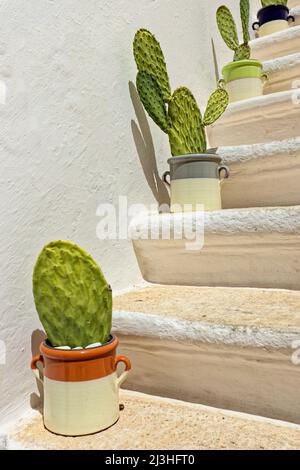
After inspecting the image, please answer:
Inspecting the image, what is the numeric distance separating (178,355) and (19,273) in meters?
0.26

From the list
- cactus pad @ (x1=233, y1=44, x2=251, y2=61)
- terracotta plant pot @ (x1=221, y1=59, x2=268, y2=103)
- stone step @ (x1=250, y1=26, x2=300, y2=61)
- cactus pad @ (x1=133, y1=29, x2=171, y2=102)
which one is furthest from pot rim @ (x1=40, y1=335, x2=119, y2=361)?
stone step @ (x1=250, y1=26, x2=300, y2=61)

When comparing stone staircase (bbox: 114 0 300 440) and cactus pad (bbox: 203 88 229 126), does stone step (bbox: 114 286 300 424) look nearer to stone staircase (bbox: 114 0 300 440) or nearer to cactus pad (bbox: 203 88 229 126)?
stone staircase (bbox: 114 0 300 440)

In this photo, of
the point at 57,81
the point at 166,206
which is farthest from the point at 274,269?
the point at 57,81

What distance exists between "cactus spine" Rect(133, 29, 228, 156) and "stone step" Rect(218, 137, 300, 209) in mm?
87

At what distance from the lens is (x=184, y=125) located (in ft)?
3.20

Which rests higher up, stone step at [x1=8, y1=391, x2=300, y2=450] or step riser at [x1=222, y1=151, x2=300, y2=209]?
step riser at [x1=222, y1=151, x2=300, y2=209]

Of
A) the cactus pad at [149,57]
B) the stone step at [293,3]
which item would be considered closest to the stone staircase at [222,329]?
the cactus pad at [149,57]

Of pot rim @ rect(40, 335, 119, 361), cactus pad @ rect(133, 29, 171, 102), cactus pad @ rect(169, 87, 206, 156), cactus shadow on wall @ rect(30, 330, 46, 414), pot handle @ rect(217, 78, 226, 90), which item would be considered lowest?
cactus shadow on wall @ rect(30, 330, 46, 414)

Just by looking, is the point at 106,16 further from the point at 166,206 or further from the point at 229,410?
the point at 229,410

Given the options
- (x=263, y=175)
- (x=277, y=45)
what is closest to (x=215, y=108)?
(x=263, y=175)

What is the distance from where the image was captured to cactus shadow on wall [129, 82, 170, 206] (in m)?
0.97

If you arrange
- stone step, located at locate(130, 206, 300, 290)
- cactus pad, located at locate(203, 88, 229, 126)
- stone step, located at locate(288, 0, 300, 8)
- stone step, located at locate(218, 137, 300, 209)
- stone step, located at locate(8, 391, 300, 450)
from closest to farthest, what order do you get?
1. stone step, located at locate(8, 391, 300, 450)
2. stone step, located at locate(130, 206, 300, 290)
3. stone step, located at locate(218, 137, 300, 209)
4. cactus pad, located at locate(203, 88, 229, 126)
5. stone step, located at locate(288, 0, 300, 8)

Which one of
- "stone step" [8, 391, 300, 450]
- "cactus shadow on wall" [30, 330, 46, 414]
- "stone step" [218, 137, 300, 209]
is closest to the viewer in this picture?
"stone step" [8, 391, 300, 450]

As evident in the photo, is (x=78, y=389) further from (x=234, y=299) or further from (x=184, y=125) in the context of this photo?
(x=184, y=125)
